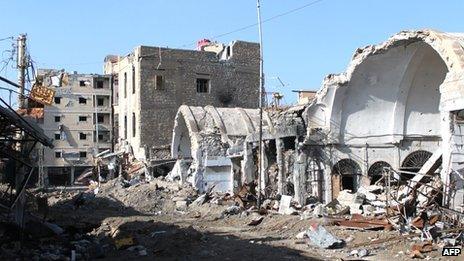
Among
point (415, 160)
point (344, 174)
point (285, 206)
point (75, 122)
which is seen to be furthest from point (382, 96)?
point (75, 122)

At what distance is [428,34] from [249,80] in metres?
30.2

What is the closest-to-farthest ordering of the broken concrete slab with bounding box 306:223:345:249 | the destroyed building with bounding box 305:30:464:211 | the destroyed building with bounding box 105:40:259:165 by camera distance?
the broken concrete slab with bounding box 306:223:345:249, the destroyed building with bounding box 305:30:464:211, the destroyed building with bounding box 105:40:259:165

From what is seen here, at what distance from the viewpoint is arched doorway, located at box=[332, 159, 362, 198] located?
21344mm

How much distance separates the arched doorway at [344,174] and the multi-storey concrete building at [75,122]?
38045 mm

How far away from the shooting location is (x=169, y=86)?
42.1 m

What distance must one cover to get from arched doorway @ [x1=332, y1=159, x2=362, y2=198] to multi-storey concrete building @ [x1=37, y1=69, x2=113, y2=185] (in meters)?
38.0

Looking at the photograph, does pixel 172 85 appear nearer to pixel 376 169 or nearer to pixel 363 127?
pixel 363 127

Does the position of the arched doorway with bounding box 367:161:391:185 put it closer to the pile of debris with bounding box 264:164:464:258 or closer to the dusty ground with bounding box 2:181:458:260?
the pile of debris with bounding box 264:164:464:258

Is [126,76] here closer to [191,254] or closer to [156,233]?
[156,233]

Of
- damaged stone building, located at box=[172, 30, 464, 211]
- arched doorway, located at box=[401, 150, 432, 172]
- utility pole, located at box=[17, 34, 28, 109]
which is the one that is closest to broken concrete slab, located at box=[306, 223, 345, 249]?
damaged stone building, located at box=[172, 30, 464, 211]

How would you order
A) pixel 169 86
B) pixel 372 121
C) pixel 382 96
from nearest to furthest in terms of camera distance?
pixel 382 96 → pixel 372 121 → pixel 169 86

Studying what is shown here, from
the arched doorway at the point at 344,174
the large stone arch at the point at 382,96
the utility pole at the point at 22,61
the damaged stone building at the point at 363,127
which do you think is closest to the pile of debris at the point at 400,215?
the arched doorway at the point at 344,174

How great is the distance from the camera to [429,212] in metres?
14.6

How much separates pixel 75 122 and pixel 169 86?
18.1 metres
